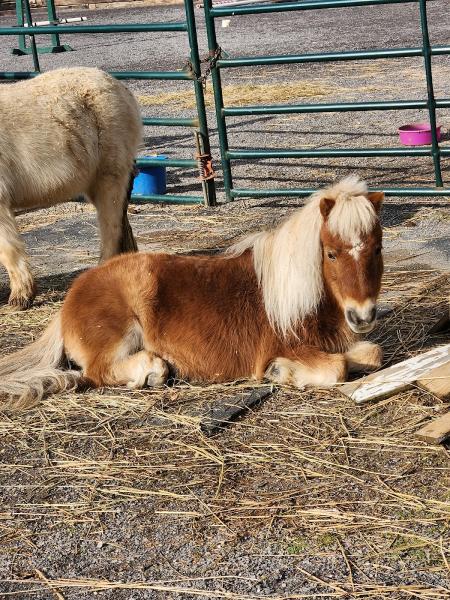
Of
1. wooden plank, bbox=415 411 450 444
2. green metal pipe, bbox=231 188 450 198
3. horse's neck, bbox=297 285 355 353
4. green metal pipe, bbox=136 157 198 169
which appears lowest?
wooden plank, bbox=415 411 450 444

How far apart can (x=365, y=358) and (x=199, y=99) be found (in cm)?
407

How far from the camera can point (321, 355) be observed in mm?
4340

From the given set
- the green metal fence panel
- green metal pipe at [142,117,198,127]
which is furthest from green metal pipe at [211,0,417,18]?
green metal pipe at [142,117,198,127]

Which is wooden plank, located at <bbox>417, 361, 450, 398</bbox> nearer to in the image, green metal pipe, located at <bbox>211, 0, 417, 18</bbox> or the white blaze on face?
the white blaze on face

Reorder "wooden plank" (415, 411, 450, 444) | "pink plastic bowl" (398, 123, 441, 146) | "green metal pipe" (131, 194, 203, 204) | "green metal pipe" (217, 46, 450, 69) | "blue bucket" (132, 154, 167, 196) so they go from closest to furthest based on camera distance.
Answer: "wooden plank" (415, 411, 450, 444)
"green metal pipe" (217, 46, 450, 69)
"green metal pipe" (131, 194, 203, 204)
"blue bucket" (132, 154, 167, 196)
"pink plastic bowl" (398, 123, 441, 146)

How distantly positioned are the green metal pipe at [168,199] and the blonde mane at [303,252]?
3803mm

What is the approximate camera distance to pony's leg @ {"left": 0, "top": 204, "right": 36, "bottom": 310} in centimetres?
608

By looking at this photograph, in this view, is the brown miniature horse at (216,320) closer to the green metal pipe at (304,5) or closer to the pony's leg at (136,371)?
the pony's leg at (136,371)

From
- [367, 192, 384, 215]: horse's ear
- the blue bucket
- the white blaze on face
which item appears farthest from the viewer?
the blue bucket

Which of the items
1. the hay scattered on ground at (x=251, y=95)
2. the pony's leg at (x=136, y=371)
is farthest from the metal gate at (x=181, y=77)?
the hay scattered on ground at (x=251, y=95)

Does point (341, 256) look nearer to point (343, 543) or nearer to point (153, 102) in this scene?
point (343, 543)

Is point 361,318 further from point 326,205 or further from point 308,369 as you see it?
point 326,205

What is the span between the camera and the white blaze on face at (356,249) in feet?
13.4

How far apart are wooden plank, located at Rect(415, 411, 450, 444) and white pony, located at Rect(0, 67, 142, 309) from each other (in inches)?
121
